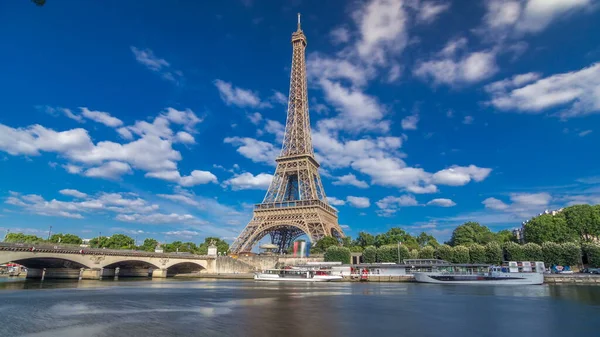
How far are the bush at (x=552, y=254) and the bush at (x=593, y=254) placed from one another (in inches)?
176

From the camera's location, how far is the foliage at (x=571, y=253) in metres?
61.1

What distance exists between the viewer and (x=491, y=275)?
56.8 metres

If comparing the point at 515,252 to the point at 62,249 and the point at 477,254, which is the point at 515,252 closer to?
the point at 477,254

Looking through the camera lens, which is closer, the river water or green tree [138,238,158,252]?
the river water

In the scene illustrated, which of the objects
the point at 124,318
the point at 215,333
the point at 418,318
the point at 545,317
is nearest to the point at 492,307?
the point at 545,317

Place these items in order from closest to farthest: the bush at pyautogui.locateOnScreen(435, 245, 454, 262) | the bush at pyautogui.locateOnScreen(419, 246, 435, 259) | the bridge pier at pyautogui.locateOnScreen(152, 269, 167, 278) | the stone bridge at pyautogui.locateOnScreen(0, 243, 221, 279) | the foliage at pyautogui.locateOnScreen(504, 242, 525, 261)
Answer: the stone bridge at pyautogui.locateOnScreen(0, 243, 221, 279) → the foliage at pyautogui.locateOnScreen(504, 242, 525, 261) → the bush at pyautogui.locateOnScreen(435, 245, 454, 262) → the bush at pyautogui.locateOnScreen(419, 246, 435, 259) → the bridge pier at pyautogui.locateOnScreen(152, 269, 167, 278)

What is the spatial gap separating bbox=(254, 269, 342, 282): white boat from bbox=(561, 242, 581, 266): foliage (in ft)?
124

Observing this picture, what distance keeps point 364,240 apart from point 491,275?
124 ft

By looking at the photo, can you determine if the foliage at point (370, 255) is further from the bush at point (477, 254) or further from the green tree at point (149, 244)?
the green tree at point (149, 244)

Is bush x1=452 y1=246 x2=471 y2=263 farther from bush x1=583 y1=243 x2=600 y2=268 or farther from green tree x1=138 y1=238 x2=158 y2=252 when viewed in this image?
green tree x1=138 y1=238 x2=158 y2=252

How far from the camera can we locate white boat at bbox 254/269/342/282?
65062mm

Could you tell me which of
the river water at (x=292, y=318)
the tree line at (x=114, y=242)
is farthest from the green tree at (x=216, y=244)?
the river water at (x=292, y=318)

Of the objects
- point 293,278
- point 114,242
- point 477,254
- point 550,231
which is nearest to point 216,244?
point 114,242

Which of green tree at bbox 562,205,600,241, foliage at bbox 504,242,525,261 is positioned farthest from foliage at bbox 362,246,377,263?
green tree at bbox 562,205,600,241
